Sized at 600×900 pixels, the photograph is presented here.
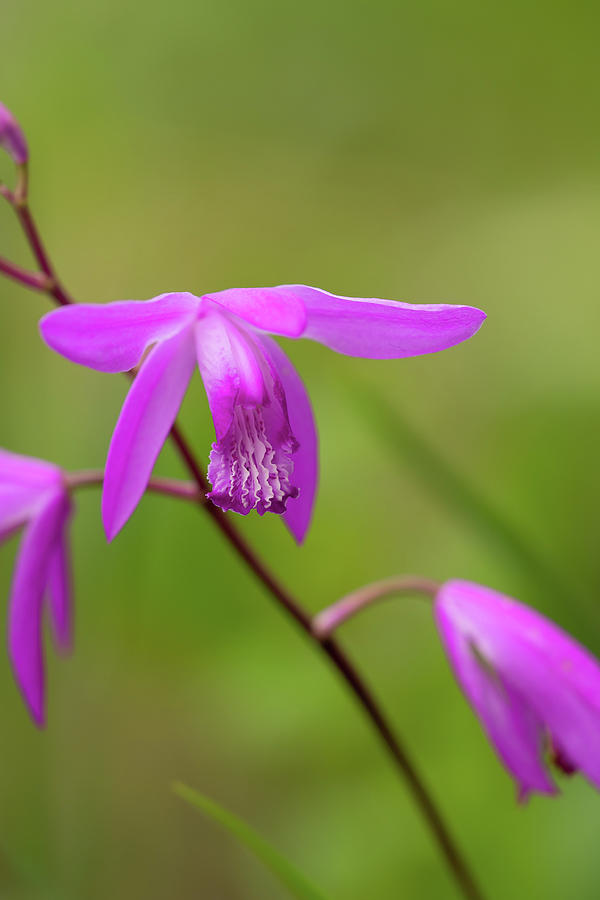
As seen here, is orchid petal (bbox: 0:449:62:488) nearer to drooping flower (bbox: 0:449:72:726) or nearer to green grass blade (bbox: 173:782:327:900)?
drooping flower (bbox: 0:449:72:726)

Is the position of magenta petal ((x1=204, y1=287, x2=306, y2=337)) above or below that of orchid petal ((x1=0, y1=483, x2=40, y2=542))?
above

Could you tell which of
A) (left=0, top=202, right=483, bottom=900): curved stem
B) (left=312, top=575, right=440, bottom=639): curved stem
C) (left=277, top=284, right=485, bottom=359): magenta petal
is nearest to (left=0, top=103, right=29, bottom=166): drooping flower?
(left=0, top=202, right=483, bottom=900): curved stem

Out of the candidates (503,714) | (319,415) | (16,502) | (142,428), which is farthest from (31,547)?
(319,415)

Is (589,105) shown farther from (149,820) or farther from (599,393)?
(149,820)

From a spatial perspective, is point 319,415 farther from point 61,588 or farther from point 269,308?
point 269,308

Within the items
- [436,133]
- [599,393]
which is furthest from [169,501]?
[436,133]

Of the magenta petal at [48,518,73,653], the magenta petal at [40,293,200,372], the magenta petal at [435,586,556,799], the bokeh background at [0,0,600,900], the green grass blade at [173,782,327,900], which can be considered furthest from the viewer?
the bokeh background at [0,0,600,900]
